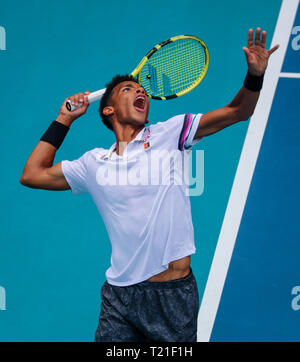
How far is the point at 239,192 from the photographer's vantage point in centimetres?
308

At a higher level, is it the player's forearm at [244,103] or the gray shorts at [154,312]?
the player's forearm at [244,103]

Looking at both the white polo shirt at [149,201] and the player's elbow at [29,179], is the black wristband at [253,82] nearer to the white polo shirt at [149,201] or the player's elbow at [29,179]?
the white polo shirt at [149,201]

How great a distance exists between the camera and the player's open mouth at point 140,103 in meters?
2.20

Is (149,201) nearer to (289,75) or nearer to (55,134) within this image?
(55,134)

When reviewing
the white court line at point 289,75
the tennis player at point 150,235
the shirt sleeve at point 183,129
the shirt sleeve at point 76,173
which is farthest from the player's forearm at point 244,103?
the white court line at point 289,75

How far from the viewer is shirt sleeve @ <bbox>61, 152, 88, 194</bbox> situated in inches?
87.0

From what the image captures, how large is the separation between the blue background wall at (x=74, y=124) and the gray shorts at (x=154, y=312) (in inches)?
39.1

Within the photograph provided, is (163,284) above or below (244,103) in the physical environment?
below

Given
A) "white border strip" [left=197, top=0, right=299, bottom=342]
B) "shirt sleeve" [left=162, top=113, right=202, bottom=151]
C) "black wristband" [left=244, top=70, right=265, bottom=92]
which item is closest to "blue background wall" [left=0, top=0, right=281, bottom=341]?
"white border strip" [left=197, top=0, right=299, bottom=342]

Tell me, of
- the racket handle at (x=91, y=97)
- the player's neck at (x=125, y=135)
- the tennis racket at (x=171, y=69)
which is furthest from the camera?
the tennis racket at (x=171, y=69)

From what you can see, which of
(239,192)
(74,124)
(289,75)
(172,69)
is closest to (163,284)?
(172,69)

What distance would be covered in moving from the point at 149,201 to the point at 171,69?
30.4 inches

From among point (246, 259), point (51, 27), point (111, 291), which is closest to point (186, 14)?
point (51, 27)

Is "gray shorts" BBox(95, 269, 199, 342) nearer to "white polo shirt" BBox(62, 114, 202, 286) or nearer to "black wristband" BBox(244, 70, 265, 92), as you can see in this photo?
"white polo shirt" BBox(62, 114, 202, 286)
